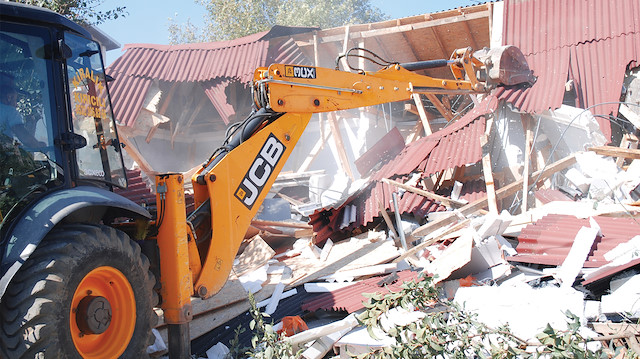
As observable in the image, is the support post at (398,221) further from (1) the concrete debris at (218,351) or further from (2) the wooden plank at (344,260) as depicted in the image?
(1) the concrete debris at (218,351)

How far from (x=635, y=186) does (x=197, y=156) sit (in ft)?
34.3

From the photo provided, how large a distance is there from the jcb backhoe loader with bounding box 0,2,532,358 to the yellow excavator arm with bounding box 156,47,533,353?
1cm

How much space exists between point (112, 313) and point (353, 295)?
254 cm

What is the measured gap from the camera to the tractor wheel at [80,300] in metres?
2.84

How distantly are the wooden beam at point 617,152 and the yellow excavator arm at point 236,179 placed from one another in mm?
3089

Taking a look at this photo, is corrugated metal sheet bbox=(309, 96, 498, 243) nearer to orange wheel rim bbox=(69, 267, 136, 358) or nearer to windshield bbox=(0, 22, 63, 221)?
orange wheel rim bbox=(69, 267, 136, 358)

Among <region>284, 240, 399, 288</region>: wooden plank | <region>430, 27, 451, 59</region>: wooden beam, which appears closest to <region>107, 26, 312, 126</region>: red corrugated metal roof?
<region>430, 27, 451, 59</region>: wooden beam

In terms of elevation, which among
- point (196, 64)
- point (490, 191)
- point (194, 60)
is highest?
point (194, 60)

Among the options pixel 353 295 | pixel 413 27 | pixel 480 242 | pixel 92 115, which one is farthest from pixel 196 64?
pixel 480 242

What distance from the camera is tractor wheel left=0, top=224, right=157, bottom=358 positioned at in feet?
9.31

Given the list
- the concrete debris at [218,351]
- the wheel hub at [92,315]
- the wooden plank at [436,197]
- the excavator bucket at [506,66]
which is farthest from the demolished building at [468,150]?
the wheel hub at [92,315]

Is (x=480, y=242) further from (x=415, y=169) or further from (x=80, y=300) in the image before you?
(x=80, y=300)

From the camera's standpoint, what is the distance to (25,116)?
326cm

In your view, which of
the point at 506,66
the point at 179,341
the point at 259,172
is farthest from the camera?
the point at 506,66
